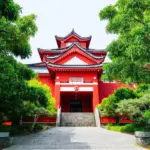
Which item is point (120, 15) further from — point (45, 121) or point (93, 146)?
point (45, 121)

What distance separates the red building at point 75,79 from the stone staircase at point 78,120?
2.34 meters

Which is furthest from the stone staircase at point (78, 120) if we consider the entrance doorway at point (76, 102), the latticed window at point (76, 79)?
the entrance doorway at point (76, 102)

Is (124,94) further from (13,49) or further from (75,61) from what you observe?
(75,61)

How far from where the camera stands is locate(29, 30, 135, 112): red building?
832 inches

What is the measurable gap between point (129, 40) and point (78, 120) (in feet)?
38.4

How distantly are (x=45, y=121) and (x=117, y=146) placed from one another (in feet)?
33.8

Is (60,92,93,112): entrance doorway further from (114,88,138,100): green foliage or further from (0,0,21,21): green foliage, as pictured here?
(0,0,21,21): green foliage

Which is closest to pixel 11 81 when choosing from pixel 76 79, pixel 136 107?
pixel 136 107

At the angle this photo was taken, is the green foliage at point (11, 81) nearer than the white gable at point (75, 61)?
Yes

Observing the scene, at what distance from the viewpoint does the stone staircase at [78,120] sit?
16.5 m

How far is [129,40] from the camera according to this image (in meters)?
6.97

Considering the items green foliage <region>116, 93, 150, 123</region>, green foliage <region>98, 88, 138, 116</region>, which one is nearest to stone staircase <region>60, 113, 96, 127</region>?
green foliage <region>98, 88, 138, 116</region>

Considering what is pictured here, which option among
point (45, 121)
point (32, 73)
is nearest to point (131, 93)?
point (45, 121)

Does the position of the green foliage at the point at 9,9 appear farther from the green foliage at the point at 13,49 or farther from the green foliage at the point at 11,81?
the green foliage at the point at 11,81
